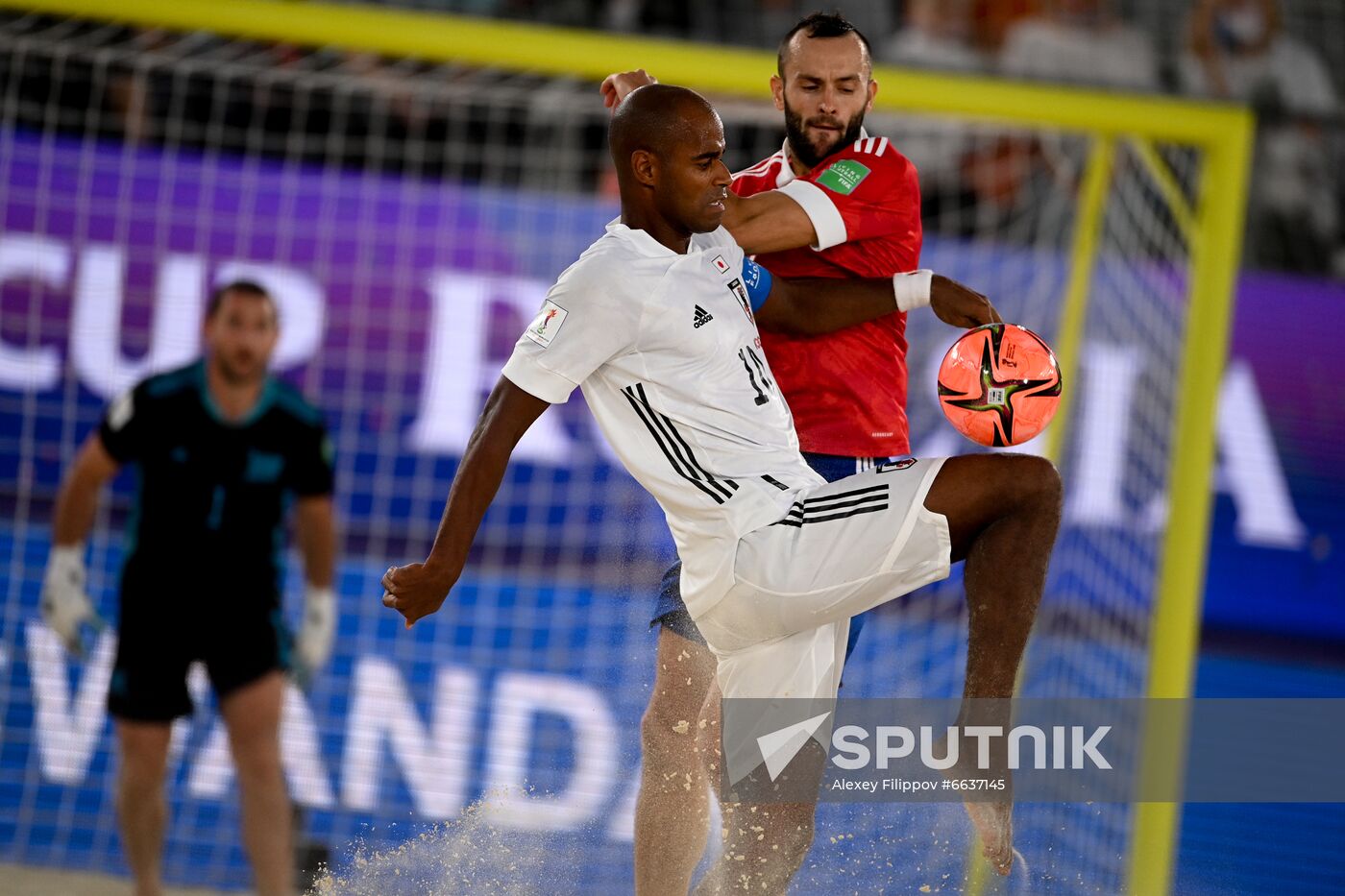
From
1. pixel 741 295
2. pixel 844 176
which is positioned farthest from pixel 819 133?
pixel 741 295

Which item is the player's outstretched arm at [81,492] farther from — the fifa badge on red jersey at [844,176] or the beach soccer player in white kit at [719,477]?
the fifa badge on red jersey at [844,176]

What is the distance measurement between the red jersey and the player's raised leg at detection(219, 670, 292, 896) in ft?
9.14

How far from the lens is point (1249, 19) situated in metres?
12.3

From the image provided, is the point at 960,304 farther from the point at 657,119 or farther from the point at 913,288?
the point at 657,119

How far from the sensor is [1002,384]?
3924 mm

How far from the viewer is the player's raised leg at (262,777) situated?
5766 millimetres

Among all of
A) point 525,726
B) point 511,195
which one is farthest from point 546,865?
point 511,195

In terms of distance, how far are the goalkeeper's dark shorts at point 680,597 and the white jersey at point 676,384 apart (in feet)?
1.55

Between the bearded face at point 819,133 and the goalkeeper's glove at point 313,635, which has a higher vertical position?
the bearded face at point 819,133

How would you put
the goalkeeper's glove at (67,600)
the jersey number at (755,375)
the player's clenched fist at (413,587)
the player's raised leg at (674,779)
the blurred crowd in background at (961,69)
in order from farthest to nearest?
the blurred crowd in background at (961,69), the goalkeeper's glove at (67,600), the player's raised leg at (674,779), the jersey number at (755,375), the player's clenched fist at (413,587)

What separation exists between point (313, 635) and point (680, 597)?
2.80 metres


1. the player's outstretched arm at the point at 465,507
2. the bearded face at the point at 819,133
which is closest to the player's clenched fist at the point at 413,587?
the player's outstretched arm at the point at 465,507

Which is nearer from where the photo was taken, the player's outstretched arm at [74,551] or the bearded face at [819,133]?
the bearded face at [819,133]

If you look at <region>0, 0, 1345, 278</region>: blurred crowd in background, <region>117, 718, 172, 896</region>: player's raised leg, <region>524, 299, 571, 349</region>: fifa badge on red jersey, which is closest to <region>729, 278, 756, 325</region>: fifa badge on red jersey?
<region>524, 299, 571, 349</region>: fifa badge on red jersey
